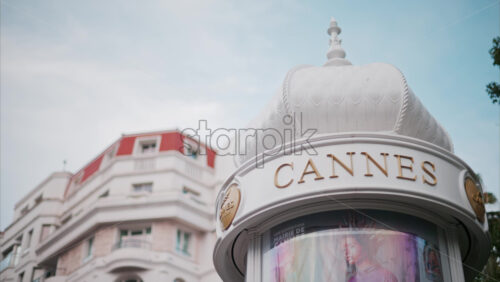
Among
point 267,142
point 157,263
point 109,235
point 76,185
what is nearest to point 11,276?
point 76,185

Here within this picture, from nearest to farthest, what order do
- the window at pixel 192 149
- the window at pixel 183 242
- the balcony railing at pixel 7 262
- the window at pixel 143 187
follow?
the window at pixel 183 242 → the window at pixel 143 187 → the window at pixel 192 149 → the balcony railing at pixel 7 262

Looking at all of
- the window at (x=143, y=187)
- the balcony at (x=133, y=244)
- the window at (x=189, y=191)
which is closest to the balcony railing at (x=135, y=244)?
the balcony at (x=133, y=244)

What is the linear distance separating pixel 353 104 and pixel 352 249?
3.41 meters

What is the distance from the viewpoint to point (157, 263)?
36219 mm

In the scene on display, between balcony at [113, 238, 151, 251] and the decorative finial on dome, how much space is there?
22.1 meters

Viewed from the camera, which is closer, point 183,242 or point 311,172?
point 311,172

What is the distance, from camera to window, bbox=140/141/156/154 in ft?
138

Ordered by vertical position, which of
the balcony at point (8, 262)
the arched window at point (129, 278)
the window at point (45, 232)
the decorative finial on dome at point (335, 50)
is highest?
the window at point (45, 232)

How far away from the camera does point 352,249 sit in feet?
42.3

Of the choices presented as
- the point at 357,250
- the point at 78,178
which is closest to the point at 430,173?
the point at 357,250

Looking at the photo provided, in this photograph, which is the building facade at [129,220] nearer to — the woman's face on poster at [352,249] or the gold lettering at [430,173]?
the woman's face on poster at [352,249]

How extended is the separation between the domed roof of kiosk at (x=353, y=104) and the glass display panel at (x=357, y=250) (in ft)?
7.06

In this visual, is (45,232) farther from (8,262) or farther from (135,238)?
(135,238)

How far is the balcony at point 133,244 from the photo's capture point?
3690 cm
